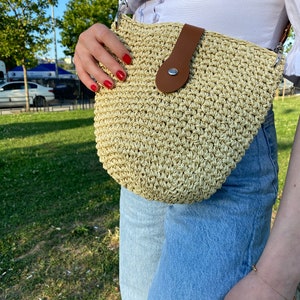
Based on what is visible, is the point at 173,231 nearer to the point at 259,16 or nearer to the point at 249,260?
the point at 249,260

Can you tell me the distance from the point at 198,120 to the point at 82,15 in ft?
78.5

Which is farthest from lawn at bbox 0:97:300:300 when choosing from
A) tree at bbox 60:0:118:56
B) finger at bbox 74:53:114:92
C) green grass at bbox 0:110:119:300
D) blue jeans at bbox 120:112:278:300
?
tree at bbox 60:0:118:56

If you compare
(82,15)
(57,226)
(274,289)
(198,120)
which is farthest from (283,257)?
(82,15)

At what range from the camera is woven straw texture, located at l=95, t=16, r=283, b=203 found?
88cm

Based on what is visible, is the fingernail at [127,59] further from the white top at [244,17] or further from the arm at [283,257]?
the arm at [283,257]

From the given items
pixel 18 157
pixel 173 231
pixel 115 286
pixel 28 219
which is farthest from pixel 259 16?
pixel 18 157

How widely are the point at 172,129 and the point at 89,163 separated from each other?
19.3 feet

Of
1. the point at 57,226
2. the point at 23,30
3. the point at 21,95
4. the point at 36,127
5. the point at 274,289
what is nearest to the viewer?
the point at 274,289

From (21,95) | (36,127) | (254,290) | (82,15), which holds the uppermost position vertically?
(82,15)

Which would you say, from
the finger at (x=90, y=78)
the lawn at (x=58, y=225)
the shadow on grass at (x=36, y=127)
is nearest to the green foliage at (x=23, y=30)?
the shadow on grass at (x=36, y=127)

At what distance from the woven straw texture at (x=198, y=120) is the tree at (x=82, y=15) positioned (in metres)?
21.7

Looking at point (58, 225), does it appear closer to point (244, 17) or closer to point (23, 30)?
point (244, 17)

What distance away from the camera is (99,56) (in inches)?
39.5

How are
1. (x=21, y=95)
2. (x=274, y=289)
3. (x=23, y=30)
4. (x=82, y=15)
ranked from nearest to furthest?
(x=274, y=289) < (x=23, y=30) < (x=21, y=95) < (x=82, y=15)
